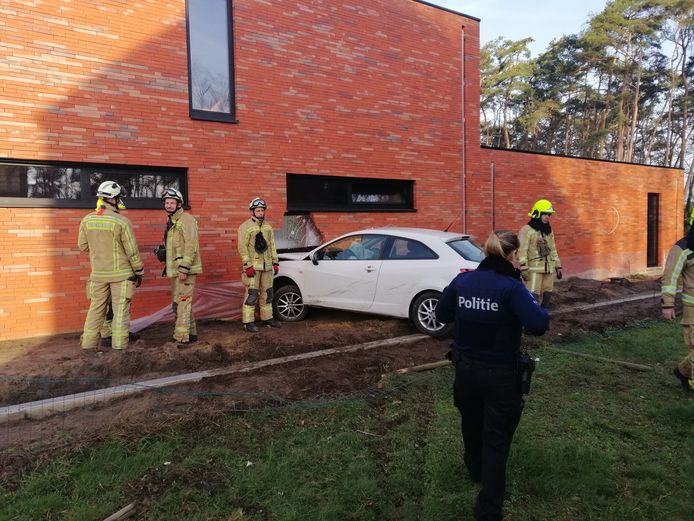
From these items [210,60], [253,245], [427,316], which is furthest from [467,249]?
[210,60]

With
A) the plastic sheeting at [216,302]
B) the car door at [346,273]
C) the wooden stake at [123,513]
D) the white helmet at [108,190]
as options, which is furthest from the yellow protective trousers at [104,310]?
the wooden stake at [123,513]

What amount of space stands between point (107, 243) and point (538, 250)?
642cm

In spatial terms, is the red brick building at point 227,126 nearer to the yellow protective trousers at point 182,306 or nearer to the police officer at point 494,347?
the yellow protective trousers at point 182,306

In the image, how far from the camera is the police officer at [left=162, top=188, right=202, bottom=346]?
A: 623cm

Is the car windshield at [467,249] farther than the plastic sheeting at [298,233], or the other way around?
the plastic sheeting at [298,233]

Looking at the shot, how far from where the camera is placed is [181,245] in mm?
6297

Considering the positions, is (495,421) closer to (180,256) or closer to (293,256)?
(180,256)

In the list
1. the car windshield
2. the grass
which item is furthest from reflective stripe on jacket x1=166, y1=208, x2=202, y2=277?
the car windshield

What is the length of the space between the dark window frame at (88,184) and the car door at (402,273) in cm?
373

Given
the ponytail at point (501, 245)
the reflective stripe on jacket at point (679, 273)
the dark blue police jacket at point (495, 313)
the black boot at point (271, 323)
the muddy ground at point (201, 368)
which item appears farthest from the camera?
the black boot at point (271, 323)

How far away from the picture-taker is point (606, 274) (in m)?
15.1

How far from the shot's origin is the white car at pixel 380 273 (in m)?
6.64

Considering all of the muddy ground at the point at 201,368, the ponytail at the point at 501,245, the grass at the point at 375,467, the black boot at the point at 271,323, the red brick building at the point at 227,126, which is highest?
the red brick building at the point at 227,126

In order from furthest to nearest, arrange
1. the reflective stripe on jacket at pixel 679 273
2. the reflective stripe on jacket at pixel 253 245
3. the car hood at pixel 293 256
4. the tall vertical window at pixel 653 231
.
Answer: the tall vertical window at pixel 653 231
the car hood at pixel 293 256
the reflective stripe on jacket at pixel 253 245
the reflective stripe on jacket at pixel 679 273
